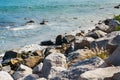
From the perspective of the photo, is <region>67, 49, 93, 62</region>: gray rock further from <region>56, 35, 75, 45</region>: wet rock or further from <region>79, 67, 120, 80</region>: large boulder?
<region>56, 35, 75, 45</region>: wet rock

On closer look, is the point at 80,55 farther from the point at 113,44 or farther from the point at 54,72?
the point at 54,72

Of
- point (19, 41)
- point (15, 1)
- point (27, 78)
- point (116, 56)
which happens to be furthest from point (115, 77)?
point (15, 1)

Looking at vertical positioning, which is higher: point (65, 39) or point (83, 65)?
point (83, 65)

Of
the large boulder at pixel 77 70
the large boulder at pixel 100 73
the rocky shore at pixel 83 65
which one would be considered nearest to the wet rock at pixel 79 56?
the rocky shore at pixel 83 65

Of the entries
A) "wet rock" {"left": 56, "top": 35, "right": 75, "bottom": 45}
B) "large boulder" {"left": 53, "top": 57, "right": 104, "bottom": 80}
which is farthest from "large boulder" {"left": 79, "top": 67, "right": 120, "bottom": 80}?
"wet rock" {"left": 56, "top": 35, "right": 75, "bottom": 45}

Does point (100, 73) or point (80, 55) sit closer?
point (100, 73)

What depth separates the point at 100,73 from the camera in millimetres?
7965

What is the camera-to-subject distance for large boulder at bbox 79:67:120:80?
768 cm

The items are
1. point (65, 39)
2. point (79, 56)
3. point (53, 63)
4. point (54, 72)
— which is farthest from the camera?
A: point (65, 39)

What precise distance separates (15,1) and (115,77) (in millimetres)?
64808

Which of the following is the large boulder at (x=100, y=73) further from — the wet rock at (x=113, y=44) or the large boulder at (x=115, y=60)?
the wet rock at (x=113, y=44)

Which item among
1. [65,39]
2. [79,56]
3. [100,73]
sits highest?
[100,73]

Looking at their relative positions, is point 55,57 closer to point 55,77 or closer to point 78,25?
point 55,77

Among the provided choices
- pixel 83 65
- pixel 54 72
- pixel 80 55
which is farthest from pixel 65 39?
pixel 83 65
